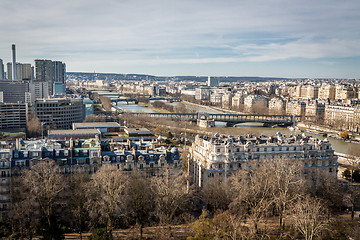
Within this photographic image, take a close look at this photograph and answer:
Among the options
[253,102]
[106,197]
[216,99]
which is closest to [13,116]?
[106,197]

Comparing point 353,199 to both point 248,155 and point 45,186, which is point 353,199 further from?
point 45,186

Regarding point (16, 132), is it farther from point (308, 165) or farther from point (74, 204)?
point (308, 165)

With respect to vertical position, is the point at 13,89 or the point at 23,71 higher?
the point at 23,71

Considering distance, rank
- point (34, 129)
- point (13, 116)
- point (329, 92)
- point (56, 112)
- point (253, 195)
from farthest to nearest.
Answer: point (329, 92), point (56, 112), point (13, 116), point (34, 129), point (253, 195)

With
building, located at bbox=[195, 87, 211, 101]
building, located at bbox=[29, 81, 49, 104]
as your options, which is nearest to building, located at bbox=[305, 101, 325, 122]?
building, located at bbox=[195, 87, 211, 101]

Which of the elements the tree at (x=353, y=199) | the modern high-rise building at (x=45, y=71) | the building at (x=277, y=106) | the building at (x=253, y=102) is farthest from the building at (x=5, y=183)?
the modern high-rise building at (x=45, y=71)

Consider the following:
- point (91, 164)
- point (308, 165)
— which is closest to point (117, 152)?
point (91, 164)

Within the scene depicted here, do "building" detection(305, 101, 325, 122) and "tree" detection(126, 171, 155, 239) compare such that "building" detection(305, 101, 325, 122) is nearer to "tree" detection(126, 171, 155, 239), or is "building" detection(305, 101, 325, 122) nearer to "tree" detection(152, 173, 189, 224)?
"tree" detection(152, 173, 189, 224)
